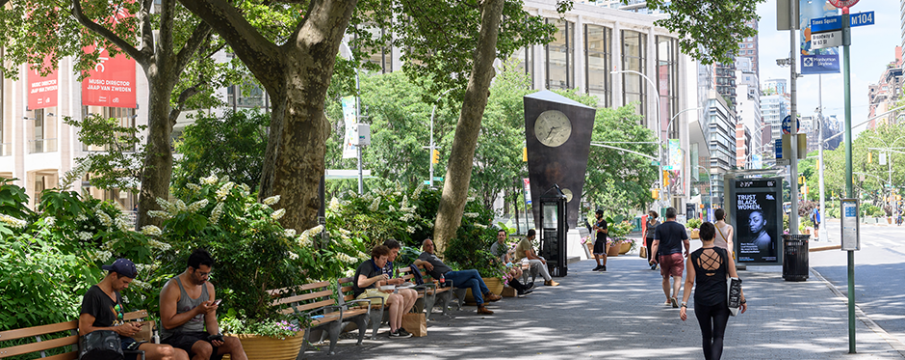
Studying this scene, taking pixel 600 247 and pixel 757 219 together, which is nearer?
pixel 757 219

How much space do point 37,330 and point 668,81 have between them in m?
87.3

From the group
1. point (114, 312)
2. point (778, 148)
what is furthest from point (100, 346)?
point (778, 148)

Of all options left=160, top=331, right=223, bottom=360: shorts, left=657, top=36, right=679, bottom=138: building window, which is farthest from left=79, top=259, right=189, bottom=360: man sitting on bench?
left=657, top=36, right=679, bottom=138: building window

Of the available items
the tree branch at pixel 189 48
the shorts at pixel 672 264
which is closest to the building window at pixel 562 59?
the tree branch at pixel 189 48

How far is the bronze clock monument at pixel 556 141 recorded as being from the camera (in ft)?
88.7

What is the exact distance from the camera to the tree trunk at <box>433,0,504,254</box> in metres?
15.8

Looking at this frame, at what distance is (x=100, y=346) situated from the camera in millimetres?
6172

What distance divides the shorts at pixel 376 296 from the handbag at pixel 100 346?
14.3 feet

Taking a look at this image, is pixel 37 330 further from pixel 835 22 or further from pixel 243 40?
pixel 835 22

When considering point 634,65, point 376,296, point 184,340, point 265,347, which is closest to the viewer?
point 184,340

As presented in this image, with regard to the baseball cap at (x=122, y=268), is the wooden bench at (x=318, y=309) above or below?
below

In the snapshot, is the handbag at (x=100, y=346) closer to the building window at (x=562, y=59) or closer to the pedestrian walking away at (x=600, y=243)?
the pedestrian walking away at (x=600, y=243)

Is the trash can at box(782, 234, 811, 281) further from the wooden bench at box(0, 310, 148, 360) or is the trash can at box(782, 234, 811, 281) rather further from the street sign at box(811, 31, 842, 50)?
the wooden bench at box(0, 310, 148, 360)

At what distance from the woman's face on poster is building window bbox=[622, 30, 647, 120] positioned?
61.5 meters
